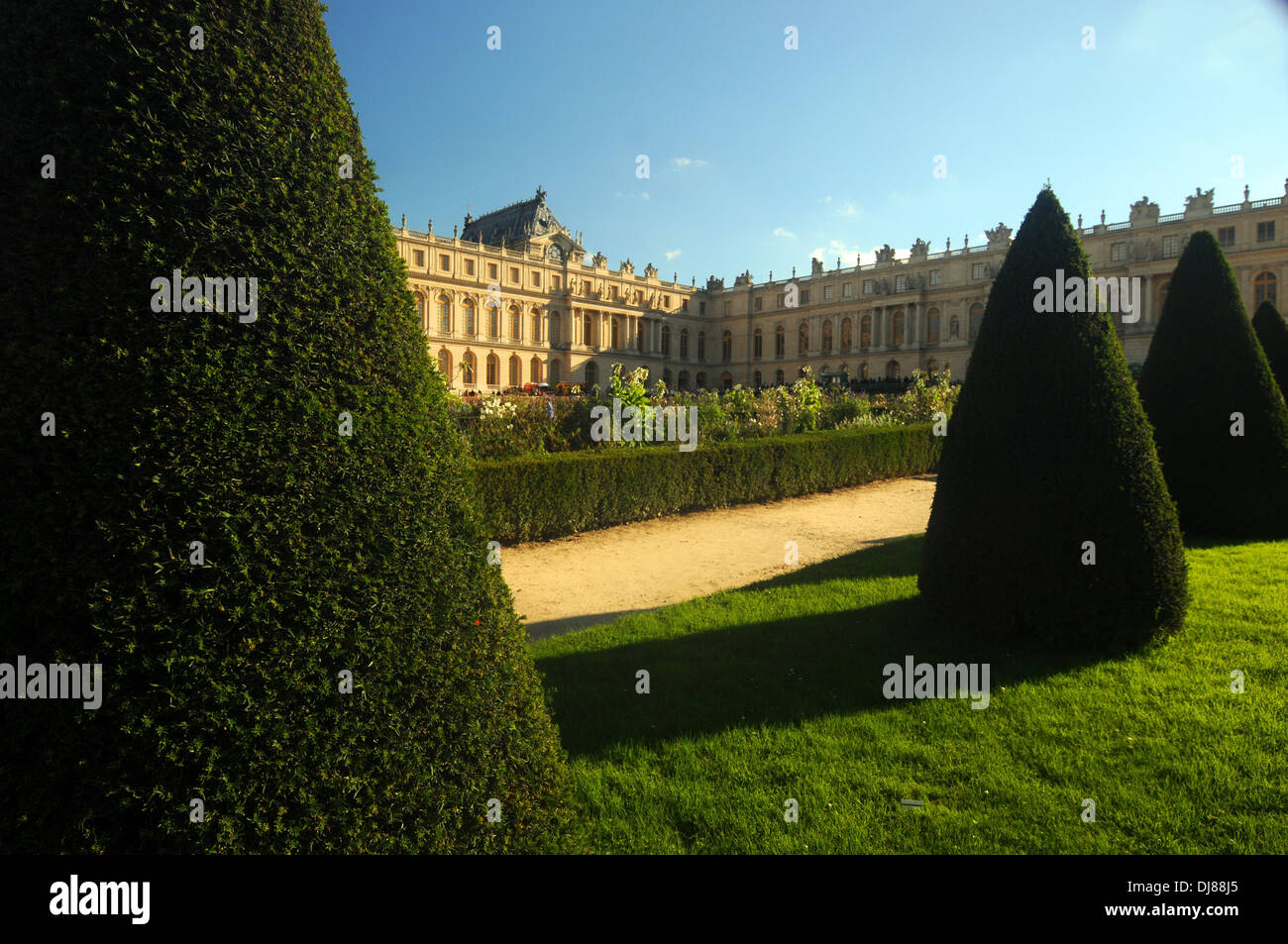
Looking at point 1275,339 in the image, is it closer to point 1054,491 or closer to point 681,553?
point 1054,491

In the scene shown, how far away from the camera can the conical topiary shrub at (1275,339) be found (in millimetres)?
9461

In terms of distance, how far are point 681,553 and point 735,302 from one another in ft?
211

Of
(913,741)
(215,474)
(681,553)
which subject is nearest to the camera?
(215,474)

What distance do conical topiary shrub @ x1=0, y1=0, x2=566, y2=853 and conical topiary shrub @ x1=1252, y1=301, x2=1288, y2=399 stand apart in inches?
482

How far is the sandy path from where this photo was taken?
653 centimetres

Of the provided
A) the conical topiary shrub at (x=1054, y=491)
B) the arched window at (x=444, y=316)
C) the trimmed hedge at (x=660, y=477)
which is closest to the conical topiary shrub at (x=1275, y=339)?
the trimmed hedge at (x=660, y=477)

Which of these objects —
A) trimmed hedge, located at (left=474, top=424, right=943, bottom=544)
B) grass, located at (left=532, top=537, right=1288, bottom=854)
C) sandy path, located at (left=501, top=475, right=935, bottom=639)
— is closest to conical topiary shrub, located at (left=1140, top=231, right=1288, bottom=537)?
grass, located at (left=532, top=537, right=1288, bottom=854)

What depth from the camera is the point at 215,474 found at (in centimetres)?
151

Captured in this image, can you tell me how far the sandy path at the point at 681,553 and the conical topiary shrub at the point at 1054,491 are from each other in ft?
9.55

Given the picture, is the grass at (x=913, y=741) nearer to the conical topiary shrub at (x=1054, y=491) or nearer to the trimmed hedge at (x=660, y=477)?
the conical topiary shrub at (x=1054, y=491)

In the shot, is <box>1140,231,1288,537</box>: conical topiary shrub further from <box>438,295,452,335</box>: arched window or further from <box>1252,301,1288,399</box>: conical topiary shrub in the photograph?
<box>438,295,452,335</box>: arched window

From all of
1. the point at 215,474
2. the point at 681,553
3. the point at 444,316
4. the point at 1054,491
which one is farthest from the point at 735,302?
the point at 215,474
